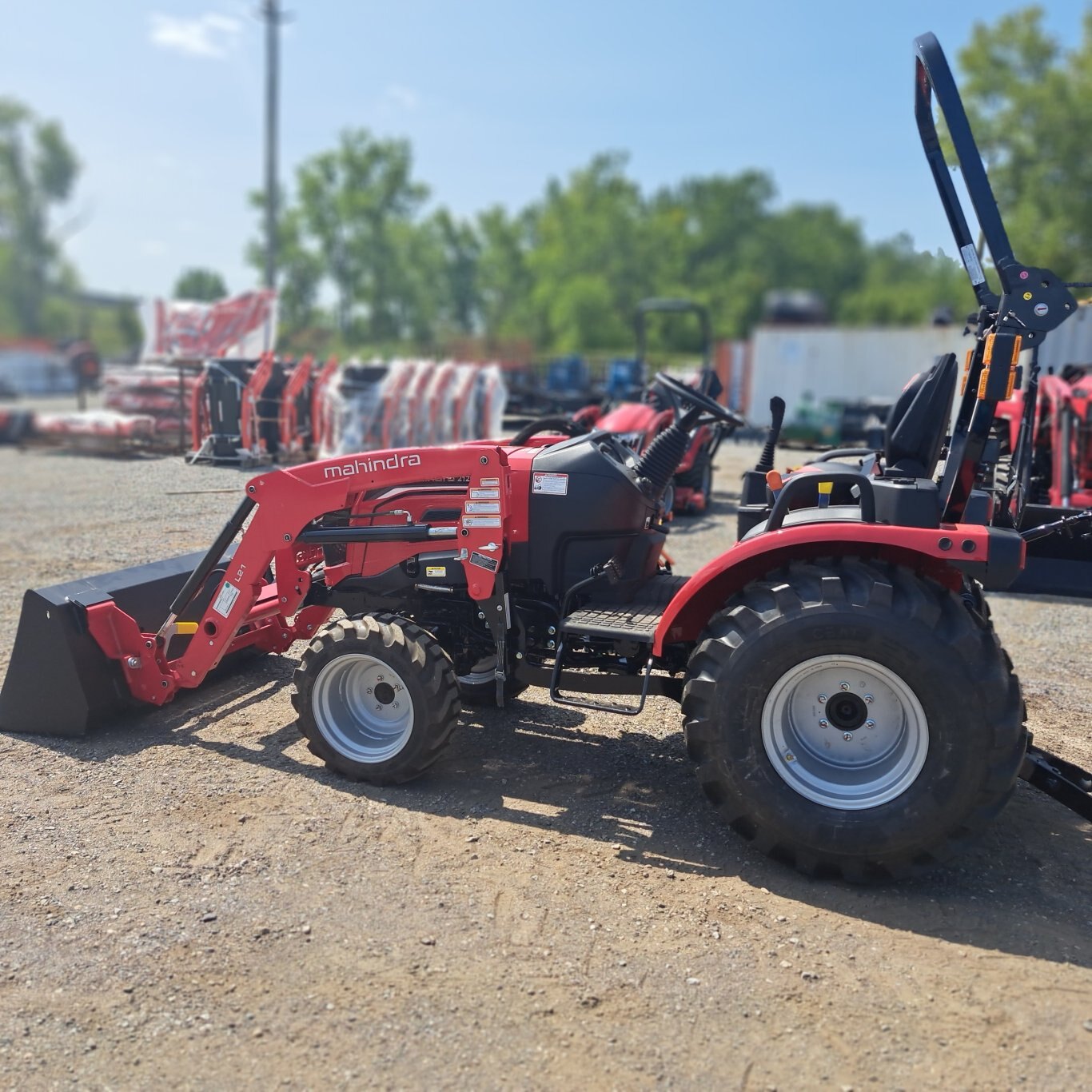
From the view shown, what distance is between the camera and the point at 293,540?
427 centimetres

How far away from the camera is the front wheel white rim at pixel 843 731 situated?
11.0 ft

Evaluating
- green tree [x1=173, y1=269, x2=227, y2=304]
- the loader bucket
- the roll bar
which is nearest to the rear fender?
the roll bar

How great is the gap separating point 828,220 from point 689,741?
263 feet

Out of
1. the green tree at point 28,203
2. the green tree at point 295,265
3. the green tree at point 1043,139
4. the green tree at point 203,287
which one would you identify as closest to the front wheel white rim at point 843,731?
the green tree at point 203,287

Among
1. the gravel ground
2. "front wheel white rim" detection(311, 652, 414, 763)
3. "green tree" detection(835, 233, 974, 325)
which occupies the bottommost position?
the gravel ground

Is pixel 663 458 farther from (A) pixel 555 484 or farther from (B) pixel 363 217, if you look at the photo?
(B) pixel 363 217

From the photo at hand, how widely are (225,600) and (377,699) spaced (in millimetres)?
821

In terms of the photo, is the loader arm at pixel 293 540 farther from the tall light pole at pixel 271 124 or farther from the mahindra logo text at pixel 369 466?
the tall light pole at pixel 271 124

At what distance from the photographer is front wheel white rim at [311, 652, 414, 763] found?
4090mm

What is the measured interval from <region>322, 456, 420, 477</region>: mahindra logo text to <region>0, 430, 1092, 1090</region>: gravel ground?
1272mm

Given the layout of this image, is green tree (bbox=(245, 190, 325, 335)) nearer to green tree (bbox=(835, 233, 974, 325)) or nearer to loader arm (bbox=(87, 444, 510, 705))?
loader arm (bbox=(87, 444, 510, 705))

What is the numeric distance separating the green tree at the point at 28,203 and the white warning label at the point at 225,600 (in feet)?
206

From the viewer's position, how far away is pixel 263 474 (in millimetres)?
4262

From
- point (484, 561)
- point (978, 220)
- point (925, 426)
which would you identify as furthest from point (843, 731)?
point (978, 220)
